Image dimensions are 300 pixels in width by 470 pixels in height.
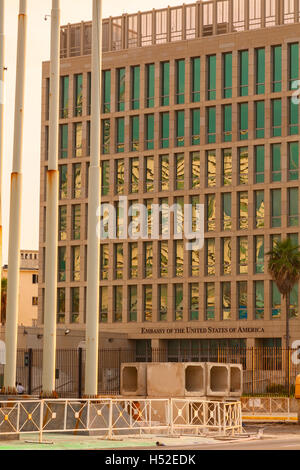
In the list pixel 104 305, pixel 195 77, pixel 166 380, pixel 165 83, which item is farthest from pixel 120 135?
pixel 166 380

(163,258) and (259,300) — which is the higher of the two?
(163,258)

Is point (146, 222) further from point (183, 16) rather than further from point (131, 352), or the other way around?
point (183, 16)

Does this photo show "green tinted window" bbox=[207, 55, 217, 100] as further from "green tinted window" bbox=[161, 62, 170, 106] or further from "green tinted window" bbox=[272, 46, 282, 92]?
"green tinted window" bbox=[272, 46, 282, 92]

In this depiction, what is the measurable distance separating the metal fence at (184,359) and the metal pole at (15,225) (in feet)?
120

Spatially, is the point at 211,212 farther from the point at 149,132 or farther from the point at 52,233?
the point at 52,233

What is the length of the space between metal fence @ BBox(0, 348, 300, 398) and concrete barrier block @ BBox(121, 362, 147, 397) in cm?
2450

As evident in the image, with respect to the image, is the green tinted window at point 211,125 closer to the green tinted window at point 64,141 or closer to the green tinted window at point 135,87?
the green tinted window at point 135,87

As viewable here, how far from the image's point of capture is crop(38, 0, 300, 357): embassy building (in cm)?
8569

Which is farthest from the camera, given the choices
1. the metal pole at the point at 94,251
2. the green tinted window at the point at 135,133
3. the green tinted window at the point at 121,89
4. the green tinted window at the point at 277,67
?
the green tinted window at the point at 121,89

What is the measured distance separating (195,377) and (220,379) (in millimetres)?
1882

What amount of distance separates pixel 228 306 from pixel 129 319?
30.6 feet

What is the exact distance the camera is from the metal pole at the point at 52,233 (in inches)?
1108

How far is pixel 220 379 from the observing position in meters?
42.6

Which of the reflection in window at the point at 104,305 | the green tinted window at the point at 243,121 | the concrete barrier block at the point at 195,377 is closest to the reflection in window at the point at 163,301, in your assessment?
the reflection in window at the point at 104,305
